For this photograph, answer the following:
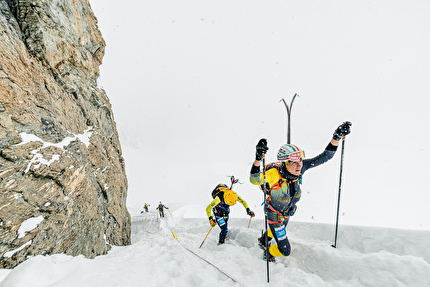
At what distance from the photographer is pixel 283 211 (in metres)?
4.30

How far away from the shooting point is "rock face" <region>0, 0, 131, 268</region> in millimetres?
3678

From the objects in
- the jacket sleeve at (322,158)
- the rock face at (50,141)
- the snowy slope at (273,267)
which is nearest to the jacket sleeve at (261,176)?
the jacket sleeve at (322,158)

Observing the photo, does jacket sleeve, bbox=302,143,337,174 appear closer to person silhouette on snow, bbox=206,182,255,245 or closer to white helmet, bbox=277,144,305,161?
white helmet, bbox=277,144,305,161

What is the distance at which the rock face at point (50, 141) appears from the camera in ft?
12.1

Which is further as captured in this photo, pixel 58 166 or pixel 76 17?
pixel 76 17

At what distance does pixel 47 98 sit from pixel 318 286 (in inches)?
333

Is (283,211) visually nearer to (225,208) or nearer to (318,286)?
(318,286)

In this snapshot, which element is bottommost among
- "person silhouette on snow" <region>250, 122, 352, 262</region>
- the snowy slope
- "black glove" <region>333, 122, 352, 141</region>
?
the snowy slope

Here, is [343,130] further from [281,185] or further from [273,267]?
[273,267]

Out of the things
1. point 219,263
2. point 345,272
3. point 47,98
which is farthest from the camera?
point 47,98

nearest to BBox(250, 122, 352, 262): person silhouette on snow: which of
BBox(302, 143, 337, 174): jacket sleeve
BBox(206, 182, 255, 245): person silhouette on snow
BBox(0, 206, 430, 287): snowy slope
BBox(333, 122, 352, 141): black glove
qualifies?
BBox(333, 122, 352, 141): black glove

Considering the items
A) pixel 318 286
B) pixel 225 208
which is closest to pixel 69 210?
pixel 225 208

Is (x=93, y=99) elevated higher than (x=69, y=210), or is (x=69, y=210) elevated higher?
(x=93, y=99)

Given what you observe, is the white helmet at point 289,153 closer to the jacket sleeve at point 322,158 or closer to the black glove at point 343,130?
the jacket sleeve at point 322,158
